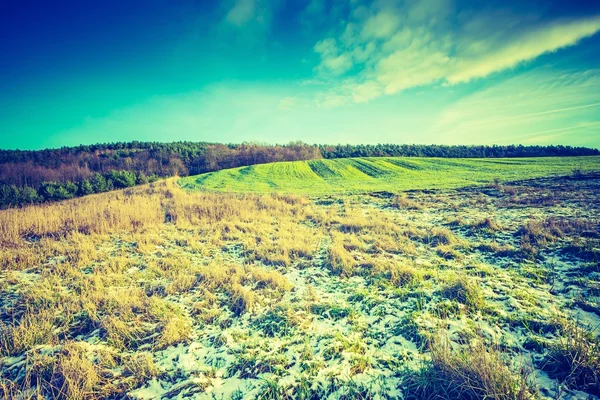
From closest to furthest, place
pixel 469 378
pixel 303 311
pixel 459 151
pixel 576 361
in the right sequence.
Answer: pixel 469 378
pixel 576 361
pixel 303 311
pixel 459 151

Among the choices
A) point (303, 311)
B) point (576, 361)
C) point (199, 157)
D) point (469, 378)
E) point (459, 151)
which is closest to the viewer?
point (469, 378)

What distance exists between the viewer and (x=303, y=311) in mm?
5621

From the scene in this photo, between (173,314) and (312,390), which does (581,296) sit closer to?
(312,390)

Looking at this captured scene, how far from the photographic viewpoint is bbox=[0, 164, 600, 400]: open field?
12.3 feet

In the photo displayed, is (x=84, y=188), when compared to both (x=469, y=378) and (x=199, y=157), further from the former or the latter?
(x=469, y=378)

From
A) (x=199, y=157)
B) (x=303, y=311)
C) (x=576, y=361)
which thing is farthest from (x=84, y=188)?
(x=576, y=361)

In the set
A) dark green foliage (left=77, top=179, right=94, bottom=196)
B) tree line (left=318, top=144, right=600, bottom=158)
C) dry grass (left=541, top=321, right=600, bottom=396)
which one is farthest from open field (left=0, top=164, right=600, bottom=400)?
tree line (left=318, top=144, right=600, bottom=158)

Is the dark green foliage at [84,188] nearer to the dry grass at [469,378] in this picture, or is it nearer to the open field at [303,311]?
the open field at [303,311]

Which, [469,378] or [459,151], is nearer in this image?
[469,378]

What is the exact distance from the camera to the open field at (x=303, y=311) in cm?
375

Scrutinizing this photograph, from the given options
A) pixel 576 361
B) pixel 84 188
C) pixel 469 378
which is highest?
pixel 84 188

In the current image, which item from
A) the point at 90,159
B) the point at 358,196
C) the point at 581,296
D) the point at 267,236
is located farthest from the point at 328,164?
the point at 90,159

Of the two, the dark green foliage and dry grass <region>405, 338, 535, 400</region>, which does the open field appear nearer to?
dry grass <region>405, 338, 535, 400</region>

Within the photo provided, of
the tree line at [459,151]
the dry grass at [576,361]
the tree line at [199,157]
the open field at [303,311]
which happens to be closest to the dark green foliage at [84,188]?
the tree line at [199,157]
